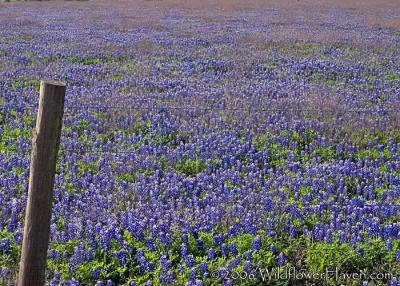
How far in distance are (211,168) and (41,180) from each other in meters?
4.09

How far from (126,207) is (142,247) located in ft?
2.83

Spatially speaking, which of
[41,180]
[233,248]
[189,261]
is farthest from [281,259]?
[41,180]

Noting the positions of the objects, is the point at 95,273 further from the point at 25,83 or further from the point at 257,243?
the point at 25,83

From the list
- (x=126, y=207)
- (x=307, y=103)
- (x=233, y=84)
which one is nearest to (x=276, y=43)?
(x=233, y=84)

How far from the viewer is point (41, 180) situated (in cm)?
328

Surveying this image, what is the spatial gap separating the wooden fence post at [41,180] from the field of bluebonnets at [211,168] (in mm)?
1132

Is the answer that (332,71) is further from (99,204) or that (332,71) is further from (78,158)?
(99,204)

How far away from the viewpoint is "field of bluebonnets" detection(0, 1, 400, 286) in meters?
4.89

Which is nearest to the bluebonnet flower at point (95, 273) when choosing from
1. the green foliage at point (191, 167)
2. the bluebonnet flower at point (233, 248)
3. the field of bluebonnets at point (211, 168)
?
the field of bluebonnets at point (211, 168)

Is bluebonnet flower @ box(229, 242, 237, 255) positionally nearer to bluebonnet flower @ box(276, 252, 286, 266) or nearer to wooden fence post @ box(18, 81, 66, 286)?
bluebonnet flower @ box(276, 252, 286, 266)

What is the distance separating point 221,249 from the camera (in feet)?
16.5

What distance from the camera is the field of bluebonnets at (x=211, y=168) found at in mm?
4891

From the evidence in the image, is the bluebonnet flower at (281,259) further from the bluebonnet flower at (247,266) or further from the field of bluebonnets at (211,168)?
the bluebonnet flower at (247,266)

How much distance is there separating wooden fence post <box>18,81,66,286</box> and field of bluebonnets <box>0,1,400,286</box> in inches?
44.6
